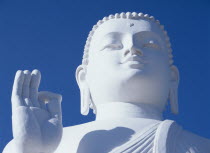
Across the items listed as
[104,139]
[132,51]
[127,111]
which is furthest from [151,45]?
[104,139]

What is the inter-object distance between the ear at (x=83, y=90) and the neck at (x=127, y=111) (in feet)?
1.32

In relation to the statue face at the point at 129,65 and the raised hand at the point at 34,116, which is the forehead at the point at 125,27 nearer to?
the statue face at the point at 129,65

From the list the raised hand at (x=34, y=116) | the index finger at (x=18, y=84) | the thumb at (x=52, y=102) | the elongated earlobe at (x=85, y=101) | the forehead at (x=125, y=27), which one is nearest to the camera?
the raised hand at (x=34, y=116)

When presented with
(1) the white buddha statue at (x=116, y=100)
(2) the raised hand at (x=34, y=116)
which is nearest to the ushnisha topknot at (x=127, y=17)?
(1) the white buddha statue at (x=116, y=100)

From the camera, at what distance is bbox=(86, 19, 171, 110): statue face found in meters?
6.07

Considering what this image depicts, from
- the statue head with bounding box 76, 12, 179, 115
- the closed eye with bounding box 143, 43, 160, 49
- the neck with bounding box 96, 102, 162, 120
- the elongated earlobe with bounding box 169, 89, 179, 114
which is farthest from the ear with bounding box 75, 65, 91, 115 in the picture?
the elongated earlobe with bounding box 169, 89, 179, 114

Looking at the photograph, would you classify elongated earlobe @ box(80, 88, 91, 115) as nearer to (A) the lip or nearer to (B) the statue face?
(B) the statue face

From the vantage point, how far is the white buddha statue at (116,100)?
5246 millimetres

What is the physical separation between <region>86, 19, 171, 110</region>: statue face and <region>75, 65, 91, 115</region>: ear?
0.43ft

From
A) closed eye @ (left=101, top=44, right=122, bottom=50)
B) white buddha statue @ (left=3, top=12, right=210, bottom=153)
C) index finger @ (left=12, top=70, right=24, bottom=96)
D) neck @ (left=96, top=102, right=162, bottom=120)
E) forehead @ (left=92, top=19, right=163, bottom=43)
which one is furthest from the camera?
forehead @ (left=92, top=19, right=163, bottom=43)

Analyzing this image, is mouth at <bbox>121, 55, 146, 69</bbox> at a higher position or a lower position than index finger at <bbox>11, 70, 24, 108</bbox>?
higher

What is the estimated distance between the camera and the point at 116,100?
6.12 metres

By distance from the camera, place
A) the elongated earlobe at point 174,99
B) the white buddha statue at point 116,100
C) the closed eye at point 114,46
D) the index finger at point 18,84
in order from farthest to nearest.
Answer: the elongated earlobe at point 174,99 < the closed eye at point 114,46 < the index finger at point 18,84 < the white buddha statue at point 116,100

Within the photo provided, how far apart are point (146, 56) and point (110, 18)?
0.83 metres
